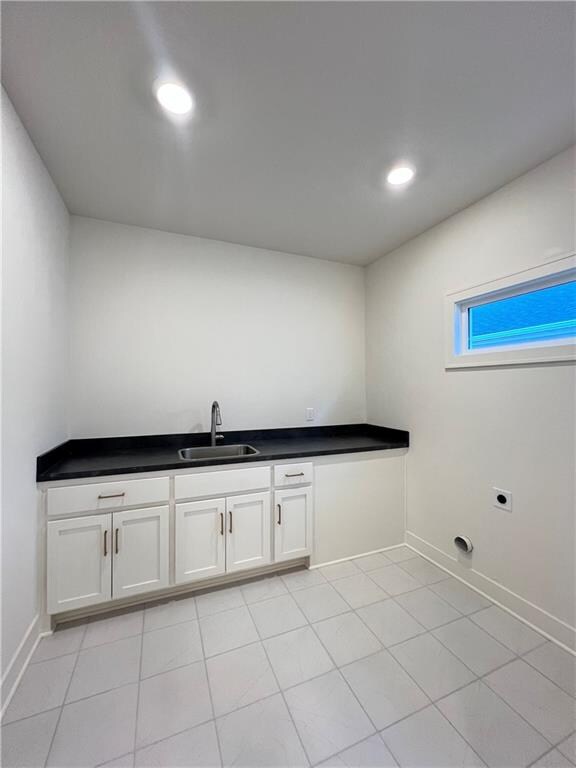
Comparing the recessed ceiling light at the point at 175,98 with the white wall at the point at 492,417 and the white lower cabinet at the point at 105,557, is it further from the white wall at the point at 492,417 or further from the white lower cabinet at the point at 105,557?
the white lower cabinet at the point at 105,557

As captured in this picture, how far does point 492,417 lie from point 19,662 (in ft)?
8.82

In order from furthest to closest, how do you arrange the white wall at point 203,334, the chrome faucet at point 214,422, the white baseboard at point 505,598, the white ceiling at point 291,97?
1. the chrome faucet at point 214,422
2. the white wall at point 203,334
3. the white baseboard at point 505,598
4. the white ceiling at point 291,97

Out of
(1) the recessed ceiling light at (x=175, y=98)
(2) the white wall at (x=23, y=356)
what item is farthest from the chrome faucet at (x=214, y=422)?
(1) the recessed ceiling light at (x=175, y=98)

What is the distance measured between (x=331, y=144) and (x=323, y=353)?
1653 mm

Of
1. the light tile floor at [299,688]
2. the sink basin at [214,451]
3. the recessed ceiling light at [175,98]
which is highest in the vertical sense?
A: the recessed ceiling light at [175,98]

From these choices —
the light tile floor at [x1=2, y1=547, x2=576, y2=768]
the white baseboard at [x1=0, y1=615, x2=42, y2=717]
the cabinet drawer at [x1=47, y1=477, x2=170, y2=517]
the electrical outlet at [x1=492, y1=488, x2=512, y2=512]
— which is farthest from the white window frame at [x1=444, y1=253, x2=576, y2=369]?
the white baseboard at [x1=0, y1=615, x2=42, y2=717]

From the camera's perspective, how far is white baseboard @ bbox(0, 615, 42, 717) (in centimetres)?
122

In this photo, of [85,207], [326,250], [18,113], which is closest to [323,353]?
[326,250]

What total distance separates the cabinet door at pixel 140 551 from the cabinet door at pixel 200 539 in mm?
79

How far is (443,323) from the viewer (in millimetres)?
2172

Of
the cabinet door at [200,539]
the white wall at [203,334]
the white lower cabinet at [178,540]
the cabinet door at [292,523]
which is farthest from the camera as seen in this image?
the white wall at [203,334]

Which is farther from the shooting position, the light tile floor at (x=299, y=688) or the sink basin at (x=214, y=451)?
the sink basin at (x=214, y=451)

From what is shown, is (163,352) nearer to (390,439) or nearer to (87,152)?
(87,152)

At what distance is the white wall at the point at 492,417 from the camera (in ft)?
5.08
